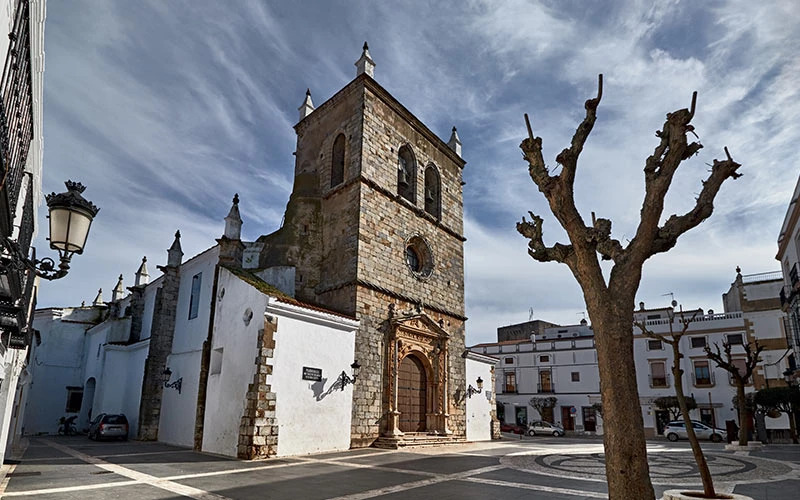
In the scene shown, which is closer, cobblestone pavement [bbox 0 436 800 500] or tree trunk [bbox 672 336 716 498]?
tree trunk [bbox 672 336 716 498]

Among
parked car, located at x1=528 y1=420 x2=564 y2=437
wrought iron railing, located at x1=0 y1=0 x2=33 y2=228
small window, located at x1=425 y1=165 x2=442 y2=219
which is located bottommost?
parked car, located at x1=528 y1=420 x2=564 y2=437

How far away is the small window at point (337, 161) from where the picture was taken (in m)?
18.9

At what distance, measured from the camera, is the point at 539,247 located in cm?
664

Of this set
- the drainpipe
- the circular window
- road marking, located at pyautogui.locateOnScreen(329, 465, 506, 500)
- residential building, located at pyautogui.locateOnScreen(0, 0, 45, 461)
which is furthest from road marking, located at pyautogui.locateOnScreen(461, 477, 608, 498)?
the circular window

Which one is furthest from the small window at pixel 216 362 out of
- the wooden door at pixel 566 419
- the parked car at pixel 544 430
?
the wooden door at pixel 566 419

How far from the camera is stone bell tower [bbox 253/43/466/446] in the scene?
52.3ft

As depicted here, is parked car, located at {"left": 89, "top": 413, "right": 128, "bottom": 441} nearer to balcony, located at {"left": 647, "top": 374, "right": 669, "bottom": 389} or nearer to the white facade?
the white facade

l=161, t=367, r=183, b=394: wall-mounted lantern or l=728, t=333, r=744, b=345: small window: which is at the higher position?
l=728, t=333, r=744, b=345: small window

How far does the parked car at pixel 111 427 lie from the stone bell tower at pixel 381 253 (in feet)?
27.3

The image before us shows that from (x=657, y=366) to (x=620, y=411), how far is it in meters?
33.6

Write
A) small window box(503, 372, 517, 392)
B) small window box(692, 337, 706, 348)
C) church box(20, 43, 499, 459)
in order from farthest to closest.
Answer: small window box(503, 372, 517, 392), small window box(692, 337, 706, 348), church box(20, 43, 499, 459)

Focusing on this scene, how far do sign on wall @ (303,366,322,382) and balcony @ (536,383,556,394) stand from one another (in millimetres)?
28890

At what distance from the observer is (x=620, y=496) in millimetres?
4695

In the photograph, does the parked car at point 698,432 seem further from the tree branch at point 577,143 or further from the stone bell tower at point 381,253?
the tree branch at point 577,143
